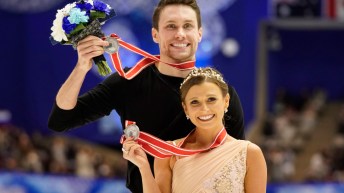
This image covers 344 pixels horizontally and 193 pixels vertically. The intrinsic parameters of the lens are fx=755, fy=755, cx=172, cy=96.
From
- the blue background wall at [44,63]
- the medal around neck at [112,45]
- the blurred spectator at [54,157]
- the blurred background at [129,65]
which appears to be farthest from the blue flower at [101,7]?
the blue background wall at [44,63]

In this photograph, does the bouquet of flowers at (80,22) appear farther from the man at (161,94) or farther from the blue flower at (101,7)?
the man at (161,94)

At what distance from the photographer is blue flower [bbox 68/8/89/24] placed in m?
3.16

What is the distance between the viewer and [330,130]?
1670 centimetres

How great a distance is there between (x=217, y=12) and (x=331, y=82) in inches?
261

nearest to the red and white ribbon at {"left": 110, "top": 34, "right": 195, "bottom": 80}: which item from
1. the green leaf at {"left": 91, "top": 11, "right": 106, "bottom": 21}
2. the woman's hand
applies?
the green leaf at {"left": 91, "top": 11, "right": 106, "bottom": 21}

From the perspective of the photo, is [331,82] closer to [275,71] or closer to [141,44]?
[275,71]

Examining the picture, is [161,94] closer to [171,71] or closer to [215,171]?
[171,71]

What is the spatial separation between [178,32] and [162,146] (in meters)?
0.53

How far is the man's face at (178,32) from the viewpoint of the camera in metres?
3.42

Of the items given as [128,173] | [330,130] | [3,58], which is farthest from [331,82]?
[128,173]

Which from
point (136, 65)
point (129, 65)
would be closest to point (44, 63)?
point (129, 65)

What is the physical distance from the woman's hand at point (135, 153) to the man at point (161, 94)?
11.6 inches

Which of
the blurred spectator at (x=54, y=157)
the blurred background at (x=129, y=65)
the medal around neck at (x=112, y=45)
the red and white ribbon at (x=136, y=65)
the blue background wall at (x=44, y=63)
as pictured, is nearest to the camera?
the medal around neck at (x=112, y=45)

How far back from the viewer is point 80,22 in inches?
125
